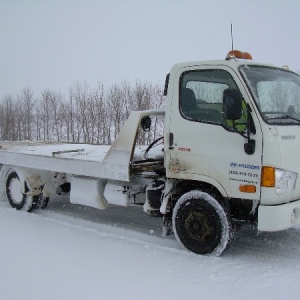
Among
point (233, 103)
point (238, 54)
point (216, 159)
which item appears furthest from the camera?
point (238, 54)

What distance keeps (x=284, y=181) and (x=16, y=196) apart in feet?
16.5

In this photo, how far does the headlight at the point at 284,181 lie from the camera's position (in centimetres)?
422

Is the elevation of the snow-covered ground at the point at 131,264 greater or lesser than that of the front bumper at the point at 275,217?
lesser

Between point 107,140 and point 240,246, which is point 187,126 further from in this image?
point 107,140

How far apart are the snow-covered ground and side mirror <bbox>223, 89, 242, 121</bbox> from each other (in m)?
1.67

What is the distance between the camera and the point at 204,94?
16.1 ft

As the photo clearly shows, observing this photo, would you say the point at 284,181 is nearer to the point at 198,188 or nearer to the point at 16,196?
the point at 198,188

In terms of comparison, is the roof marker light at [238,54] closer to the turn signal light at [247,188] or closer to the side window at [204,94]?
the side window at [204,94]

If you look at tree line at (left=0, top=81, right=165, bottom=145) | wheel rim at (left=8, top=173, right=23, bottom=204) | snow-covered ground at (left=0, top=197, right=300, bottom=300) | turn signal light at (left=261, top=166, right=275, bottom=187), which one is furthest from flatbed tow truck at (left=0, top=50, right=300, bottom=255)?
tree line at (left=0, top=81, right=165, bottom=145)

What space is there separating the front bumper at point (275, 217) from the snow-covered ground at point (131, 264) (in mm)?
481

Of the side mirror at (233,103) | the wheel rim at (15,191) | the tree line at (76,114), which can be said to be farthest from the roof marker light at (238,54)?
the tree line at (76,114)

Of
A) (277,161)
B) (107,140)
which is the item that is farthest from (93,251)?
(107,140)

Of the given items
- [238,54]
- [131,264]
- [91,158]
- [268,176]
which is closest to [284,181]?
[268,176]

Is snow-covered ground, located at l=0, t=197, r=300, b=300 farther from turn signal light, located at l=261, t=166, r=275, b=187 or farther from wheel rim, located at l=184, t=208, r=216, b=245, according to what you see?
turn signal light, located at l=261, t=166, r=275, b=187
